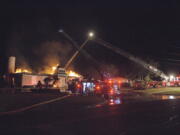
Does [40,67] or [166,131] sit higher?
[40,67]

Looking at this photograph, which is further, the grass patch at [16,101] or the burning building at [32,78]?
the burning building at [32,78]

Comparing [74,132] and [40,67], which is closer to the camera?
[74,132]

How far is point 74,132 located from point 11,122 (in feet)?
10.1

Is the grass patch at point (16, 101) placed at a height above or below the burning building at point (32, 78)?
below

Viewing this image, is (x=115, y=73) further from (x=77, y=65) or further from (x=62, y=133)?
(x=62, y=133)

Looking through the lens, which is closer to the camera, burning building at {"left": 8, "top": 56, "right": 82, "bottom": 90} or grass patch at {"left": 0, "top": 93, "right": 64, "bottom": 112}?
grass patch at {"left": 0, "top": 93, "right": 64, "bottom": 112}

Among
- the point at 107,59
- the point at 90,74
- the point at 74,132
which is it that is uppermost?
the point at 107,59

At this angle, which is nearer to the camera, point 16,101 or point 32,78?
point 16,101

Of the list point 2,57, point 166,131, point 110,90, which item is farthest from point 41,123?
point 2,57

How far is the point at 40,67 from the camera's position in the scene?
35531 mm

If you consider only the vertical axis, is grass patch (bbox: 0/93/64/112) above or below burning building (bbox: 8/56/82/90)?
below

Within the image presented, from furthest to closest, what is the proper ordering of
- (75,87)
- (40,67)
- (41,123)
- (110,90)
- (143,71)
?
(143,71)
(40,67)
(75,87)
(110,90)
(41,123)

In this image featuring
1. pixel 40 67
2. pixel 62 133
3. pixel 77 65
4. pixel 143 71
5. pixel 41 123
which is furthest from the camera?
pixel 77 65

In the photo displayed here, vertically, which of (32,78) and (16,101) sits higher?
(32,78)
